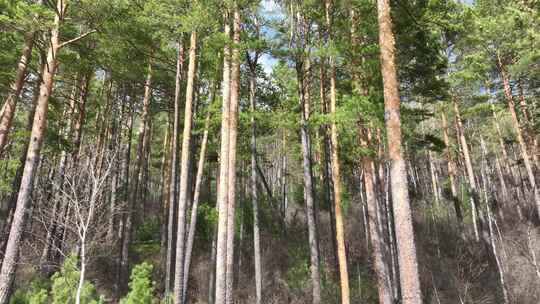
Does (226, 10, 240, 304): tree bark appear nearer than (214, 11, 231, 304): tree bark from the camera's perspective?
No

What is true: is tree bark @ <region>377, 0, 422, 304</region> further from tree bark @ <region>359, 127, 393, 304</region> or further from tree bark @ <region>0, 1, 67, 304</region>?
tree bark @ <region>0, 1, 67, 304</region>

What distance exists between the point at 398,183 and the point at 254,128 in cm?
757

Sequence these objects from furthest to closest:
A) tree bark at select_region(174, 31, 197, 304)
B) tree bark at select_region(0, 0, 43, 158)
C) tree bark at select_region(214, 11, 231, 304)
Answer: tree bark at select_region(0, 0, 43, 158), tree bark at select_region(174, 31, 197, 304), tree bark at select_region(214, 11, 231, 304)

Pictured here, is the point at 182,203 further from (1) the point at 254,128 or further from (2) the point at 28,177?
(1) the point at 254,128

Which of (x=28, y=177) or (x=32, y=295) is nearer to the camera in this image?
(x=28, y=177)

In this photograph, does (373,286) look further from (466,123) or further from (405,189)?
(466,123)

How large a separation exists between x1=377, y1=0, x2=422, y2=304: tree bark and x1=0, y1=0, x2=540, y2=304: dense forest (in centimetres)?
3

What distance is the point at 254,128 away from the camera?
41.3ft

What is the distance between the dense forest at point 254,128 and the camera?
8.32 m

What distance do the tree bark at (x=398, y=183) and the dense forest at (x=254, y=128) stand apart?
3 centimetres

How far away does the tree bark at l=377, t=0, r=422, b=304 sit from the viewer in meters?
5.25

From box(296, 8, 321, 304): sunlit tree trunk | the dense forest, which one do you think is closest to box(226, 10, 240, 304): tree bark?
the dense forest

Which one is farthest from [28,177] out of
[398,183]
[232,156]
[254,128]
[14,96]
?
[398,183]

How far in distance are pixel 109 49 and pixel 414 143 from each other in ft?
41.7
